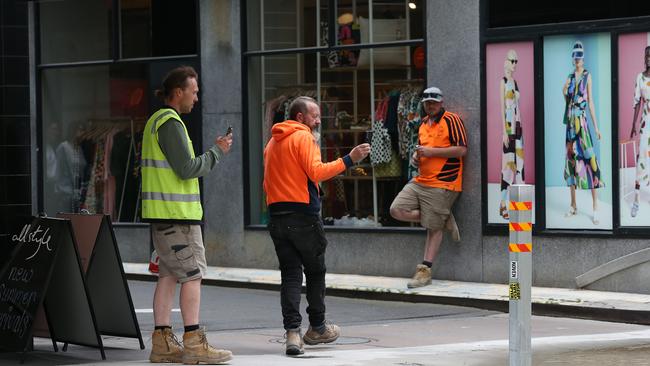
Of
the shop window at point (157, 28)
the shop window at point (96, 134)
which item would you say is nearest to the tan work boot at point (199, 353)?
the shop window at point (157, 28)

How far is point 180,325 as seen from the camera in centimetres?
1121

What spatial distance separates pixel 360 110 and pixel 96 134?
13.6 feet

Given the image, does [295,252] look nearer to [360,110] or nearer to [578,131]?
[578,131]

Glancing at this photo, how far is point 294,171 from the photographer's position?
30.6 feet

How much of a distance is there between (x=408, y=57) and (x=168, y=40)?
346 centimetres

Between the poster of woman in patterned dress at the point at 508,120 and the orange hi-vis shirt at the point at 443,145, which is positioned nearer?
the poster of woman in patterned dress at the point at 508,120

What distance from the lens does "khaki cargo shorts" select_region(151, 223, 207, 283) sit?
8.63 m

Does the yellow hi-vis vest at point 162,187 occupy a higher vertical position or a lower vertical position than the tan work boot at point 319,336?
higher

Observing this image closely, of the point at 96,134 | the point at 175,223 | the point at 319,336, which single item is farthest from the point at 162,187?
the point at 96,134

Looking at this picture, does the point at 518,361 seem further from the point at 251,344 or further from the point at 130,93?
the point at 130,93

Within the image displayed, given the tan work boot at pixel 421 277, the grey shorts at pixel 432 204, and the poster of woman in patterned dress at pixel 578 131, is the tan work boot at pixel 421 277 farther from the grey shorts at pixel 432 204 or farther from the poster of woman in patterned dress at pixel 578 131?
the poster of woman in patterned dress at pixel 578 131

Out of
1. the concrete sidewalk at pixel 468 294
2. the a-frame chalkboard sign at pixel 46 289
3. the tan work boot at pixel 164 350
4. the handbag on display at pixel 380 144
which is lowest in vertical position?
the concrete sidewalk at pixel 468 294

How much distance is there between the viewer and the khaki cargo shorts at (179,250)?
340 inches

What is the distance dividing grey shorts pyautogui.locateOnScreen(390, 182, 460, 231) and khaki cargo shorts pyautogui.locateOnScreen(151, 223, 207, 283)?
5434 mm
